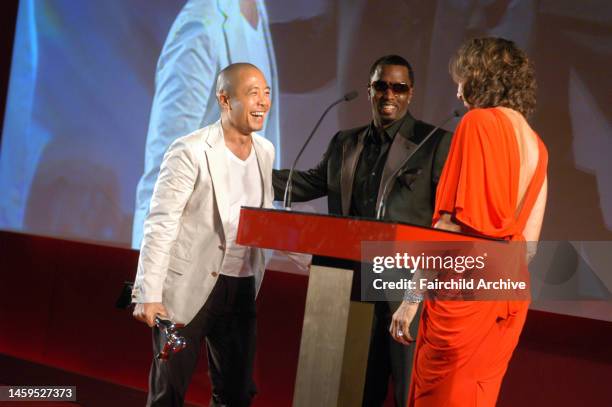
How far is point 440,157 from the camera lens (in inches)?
102

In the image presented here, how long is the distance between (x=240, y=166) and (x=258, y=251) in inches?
12.3

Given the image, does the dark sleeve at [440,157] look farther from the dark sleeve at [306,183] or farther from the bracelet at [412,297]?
the bracelet at [412,297]

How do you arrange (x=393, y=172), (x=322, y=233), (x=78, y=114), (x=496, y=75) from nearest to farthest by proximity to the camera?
(x=322, y=233) → (x=496, y=75) → (x=393, y=172) → (x=78, y=114)

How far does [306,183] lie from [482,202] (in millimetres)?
1115

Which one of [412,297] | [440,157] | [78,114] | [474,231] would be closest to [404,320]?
[412,297]

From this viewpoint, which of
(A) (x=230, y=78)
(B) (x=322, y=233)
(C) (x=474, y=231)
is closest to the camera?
(B) (x=322, y=233)

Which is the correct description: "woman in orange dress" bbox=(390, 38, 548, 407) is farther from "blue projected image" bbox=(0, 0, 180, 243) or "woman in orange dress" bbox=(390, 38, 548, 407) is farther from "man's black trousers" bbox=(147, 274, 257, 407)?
"blue projected image" bbox=(0, 0, 180, 243)

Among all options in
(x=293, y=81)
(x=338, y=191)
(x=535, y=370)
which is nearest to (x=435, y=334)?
(x=338, y=191)

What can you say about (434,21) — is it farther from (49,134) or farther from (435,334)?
(49,134)

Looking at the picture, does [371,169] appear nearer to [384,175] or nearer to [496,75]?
[384,175]

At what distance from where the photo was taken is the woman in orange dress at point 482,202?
6.14ft

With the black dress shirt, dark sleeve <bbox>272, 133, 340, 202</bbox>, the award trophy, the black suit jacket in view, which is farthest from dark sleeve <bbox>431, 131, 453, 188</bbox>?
the award trophy

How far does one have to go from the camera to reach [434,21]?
3.52 m

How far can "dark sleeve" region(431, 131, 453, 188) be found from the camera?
2.57 metres
